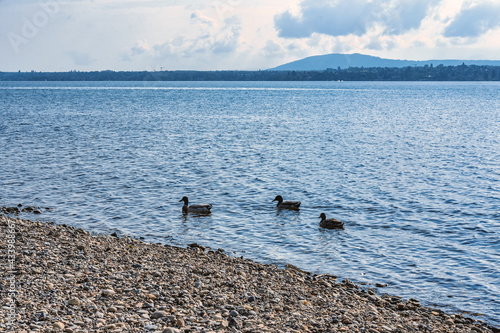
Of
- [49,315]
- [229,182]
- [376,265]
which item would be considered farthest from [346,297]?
[229,182]

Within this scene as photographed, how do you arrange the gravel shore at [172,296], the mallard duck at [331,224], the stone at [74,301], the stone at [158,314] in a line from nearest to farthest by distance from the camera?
1. the gravel shore at [172,296]
2. the stone at [158,314]
3. the stone at [74,301]
4. the mallard duck at [331,224]

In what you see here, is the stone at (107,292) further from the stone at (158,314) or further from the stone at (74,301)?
the stone at (158,314)

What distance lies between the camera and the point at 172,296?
11.7 meters

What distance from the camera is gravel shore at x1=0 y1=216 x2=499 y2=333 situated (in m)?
10.0

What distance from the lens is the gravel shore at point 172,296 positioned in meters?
10.0

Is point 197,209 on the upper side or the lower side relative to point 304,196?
upper

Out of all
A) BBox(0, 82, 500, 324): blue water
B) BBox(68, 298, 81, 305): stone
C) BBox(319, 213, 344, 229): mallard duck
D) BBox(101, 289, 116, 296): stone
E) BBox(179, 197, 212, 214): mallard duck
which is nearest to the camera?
BBox(68, 298, 81, 305): stone

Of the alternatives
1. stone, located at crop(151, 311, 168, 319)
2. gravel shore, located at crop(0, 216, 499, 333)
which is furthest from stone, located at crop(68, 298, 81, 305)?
stone, located at crop(151, 311, 168, 319)

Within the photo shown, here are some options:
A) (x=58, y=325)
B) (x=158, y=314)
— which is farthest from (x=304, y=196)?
(x=58, y=325)

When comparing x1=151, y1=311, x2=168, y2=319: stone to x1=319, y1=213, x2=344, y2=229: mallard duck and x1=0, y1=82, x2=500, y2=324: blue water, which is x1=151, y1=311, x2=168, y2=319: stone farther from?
x1=319, y1=213, x2=344, y2=229: mallard duck

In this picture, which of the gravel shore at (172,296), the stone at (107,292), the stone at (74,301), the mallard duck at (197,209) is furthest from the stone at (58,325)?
the mallard duck at (197,209)

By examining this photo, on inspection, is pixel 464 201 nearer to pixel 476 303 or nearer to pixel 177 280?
pixel 476 303

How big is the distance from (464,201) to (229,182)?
12333 millimetres

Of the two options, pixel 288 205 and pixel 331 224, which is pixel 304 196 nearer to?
pixel 288 205
